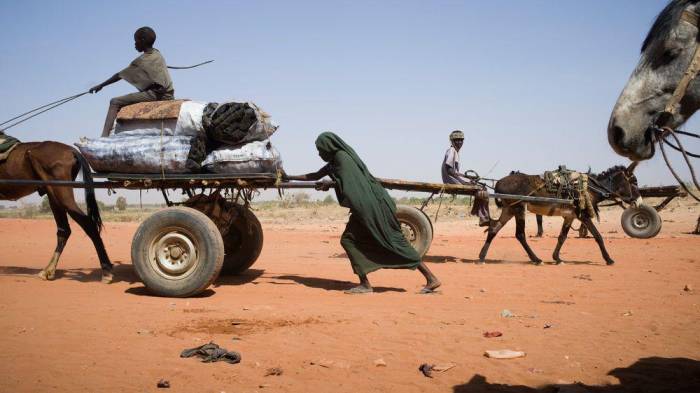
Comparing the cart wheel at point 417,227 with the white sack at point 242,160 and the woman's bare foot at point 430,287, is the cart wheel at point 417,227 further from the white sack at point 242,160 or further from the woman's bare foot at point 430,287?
the white sack at point 242,160

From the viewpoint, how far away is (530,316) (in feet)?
21.6

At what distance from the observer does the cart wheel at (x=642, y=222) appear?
55.7 feet

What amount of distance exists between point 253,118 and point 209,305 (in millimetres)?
2416

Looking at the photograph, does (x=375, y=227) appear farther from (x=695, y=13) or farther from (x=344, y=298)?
(x=695, y=13)

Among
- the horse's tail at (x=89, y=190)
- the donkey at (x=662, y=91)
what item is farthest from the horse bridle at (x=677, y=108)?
the horse's tail at (x=89, y=190)

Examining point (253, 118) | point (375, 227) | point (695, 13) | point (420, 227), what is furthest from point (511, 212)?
point (695, 13)

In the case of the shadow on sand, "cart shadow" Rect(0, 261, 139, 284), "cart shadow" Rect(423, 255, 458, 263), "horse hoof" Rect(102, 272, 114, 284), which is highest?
the shadow on sand

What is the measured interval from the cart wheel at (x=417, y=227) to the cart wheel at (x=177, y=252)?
4567 mm

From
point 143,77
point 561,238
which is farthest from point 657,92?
point 561,238

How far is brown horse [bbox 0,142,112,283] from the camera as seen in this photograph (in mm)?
8734

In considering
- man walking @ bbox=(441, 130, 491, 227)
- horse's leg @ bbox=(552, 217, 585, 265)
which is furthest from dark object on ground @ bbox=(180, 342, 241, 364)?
horse's leg @ bbox=(552, 217, 585, 265)

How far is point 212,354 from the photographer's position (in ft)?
15.6

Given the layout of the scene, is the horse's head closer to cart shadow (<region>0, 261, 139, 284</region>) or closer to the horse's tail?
cart shadow (<region>0, 261, 139, 284</region>)

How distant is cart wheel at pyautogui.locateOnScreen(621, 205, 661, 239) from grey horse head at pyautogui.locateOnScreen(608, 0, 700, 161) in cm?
1447
